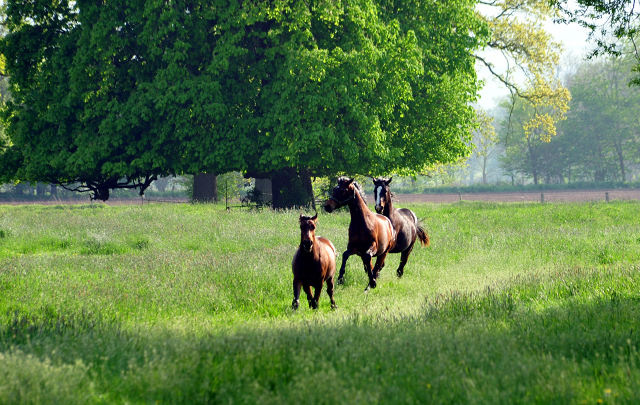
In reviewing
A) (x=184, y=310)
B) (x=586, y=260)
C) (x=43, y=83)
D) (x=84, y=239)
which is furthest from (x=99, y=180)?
(x=586, y=260)

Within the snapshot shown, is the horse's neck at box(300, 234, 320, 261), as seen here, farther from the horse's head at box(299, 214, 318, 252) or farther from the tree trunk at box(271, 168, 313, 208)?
the tree trunk at box(271, 168, 313, 208)

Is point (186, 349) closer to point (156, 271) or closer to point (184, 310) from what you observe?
point (184, 310)

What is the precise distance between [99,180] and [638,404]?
22.5m

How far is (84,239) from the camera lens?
16.0 m

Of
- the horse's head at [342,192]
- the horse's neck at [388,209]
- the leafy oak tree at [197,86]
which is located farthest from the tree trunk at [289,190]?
the horse's head at [342,192]

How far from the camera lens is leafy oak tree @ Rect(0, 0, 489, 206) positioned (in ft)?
68.3

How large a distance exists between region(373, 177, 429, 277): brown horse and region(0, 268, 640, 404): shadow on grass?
3909 mm

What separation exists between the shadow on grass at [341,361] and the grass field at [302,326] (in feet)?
0.07

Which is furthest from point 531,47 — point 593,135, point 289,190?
point 593,135

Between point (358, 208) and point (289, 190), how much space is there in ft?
52.9

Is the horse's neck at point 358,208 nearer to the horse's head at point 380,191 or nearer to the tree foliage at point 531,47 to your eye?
the horse's head at point 380,191

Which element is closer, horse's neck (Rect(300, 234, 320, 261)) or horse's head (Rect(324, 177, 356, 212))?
horse's neck (Rect(300, 234, 320, 261))

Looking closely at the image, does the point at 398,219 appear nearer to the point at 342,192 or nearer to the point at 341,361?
the point at 342,192

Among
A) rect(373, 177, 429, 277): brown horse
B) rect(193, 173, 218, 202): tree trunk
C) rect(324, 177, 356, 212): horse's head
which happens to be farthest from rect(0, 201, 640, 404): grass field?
rect(193, 173, 218, 202): tree trunk
